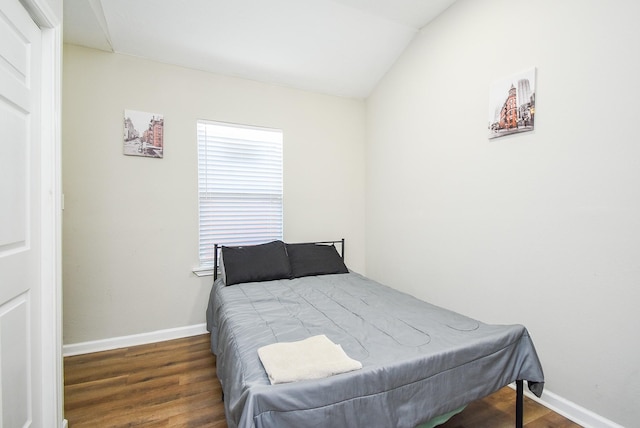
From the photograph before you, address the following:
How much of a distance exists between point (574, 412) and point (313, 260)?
2.06m

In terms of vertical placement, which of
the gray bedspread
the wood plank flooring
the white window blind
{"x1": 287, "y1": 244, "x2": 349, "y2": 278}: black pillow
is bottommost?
the wood plank flooring

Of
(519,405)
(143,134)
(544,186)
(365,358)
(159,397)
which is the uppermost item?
(143,134)

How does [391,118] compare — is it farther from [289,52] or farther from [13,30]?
[13,30]

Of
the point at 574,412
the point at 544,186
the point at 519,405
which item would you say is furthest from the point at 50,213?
the point at 574,412

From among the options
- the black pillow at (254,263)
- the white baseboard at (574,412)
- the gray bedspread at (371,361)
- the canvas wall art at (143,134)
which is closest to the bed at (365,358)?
the gray bedspread at (371,361)

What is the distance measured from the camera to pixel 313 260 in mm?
2842

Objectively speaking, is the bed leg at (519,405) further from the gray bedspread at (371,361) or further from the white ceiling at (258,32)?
the white ceiling at (258,32)

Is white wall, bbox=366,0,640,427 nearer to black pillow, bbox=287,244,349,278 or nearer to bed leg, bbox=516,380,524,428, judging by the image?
bed leg, bbox=516,380,524,428

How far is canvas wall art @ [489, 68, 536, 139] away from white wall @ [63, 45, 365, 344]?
1.86 m

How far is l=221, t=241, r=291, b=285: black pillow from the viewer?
2.50 meters

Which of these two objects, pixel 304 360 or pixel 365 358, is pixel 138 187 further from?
pixel 365 358

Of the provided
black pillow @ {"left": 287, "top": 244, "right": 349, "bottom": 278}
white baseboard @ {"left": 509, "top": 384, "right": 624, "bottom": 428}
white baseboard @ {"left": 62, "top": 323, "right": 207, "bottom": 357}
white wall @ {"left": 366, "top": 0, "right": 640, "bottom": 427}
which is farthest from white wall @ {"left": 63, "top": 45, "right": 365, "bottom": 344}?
white baseboard @ {"left": 509, "top": 384, "right": 624, "bottom": 428}

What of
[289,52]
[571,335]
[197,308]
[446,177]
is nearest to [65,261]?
[197,308]

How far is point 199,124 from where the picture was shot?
2746mm
